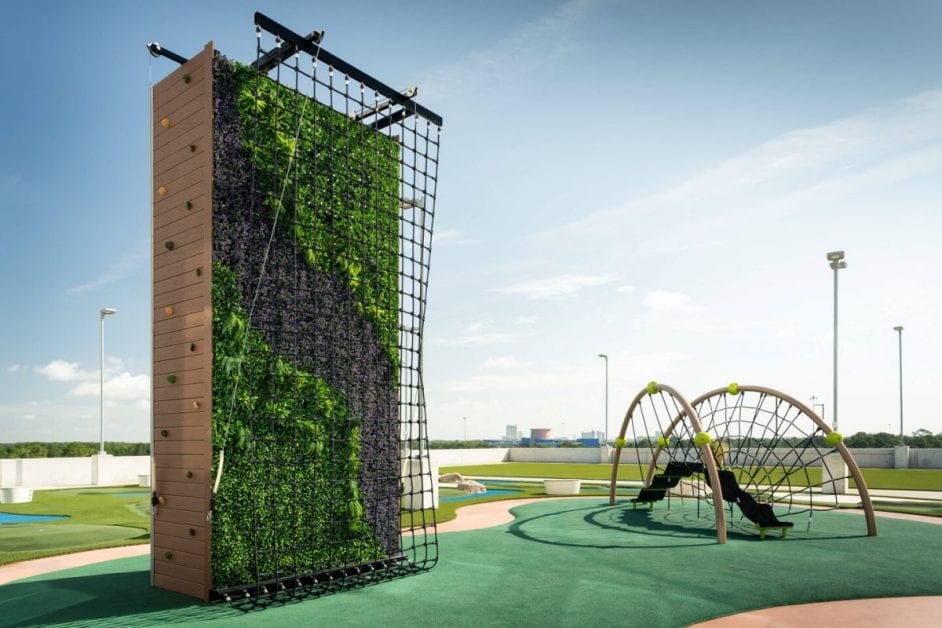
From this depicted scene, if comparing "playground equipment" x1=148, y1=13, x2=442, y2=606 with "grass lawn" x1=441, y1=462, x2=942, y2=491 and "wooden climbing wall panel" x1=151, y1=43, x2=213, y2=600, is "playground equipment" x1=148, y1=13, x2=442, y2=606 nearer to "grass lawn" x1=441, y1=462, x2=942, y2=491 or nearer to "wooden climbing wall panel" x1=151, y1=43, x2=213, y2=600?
"wooden climbing wall panel" x1=151, y1=43, x2=213, y2=600

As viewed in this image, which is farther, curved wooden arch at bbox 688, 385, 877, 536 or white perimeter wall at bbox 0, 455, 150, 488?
white perimeter wall at bbox 0, 455, 150, 488

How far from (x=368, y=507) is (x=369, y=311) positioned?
8.25 ft

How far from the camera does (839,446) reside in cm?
1308

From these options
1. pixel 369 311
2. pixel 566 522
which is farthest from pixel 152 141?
pixel 566 522

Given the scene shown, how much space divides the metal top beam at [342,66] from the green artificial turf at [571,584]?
6.16 meters

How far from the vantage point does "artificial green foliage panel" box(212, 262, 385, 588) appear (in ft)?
23.4

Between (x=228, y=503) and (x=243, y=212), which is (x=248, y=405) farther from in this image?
(x=243, y=212)

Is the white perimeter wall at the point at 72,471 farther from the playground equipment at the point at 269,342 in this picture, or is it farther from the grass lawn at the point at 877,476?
the playground equipment at the point at 269,342

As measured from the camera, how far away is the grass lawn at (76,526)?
11494 millimetres

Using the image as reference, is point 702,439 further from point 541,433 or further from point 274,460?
point 541,433

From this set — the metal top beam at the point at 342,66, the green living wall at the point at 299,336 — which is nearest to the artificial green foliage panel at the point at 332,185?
the green living wall at the point at 299,336

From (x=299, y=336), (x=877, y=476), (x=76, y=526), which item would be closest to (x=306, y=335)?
(x=299, y=336)

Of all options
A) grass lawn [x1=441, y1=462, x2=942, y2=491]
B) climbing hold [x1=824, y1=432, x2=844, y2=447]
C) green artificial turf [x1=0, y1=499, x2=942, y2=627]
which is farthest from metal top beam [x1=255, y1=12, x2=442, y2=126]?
grass lawn [x1=441, y1=462, x2=942, y2=491]

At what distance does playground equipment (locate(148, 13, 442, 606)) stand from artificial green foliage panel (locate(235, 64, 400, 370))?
0.08 ft
